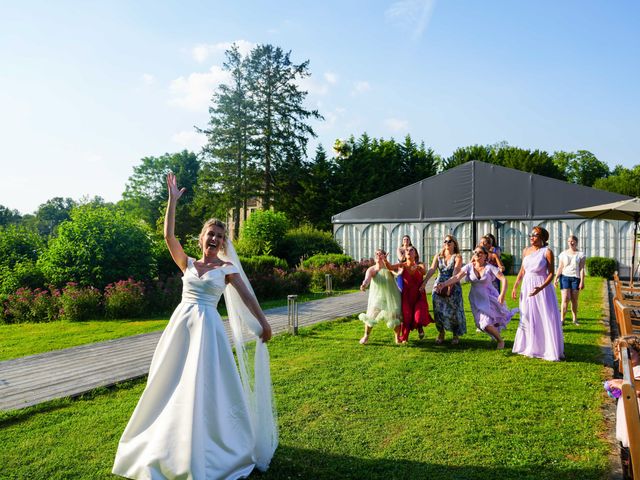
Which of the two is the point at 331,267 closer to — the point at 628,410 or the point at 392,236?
the point at 392,236

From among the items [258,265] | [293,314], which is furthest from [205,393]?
[258,265]

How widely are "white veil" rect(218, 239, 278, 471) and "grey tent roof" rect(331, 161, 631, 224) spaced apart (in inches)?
918

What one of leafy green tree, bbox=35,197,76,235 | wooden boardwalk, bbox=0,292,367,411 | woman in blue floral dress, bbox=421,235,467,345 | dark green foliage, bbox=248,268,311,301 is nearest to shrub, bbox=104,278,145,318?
wooden boardwalk, bbox=0,292,367,411

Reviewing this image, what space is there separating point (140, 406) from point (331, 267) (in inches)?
649

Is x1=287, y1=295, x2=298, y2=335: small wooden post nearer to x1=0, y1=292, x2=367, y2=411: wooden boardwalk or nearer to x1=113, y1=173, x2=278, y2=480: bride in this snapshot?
x1=0, y1=292, x2=367, y2=411: wooden boardwalk

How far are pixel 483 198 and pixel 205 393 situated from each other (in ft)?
82.0

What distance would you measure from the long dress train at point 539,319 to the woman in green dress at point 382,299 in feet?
6.84

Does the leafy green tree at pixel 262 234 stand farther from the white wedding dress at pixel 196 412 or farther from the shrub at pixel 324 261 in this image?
the white wedding dress at pixel 196 412

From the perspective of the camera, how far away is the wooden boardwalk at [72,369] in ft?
20.4

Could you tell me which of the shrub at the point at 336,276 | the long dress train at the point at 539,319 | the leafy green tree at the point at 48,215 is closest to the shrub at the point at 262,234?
the shrub at the point at 336,276

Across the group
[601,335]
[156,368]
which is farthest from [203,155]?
[156,368]

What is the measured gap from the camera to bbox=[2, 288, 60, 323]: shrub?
42.4 ft

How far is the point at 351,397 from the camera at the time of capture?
6.02m

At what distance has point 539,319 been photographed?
7.90 m
